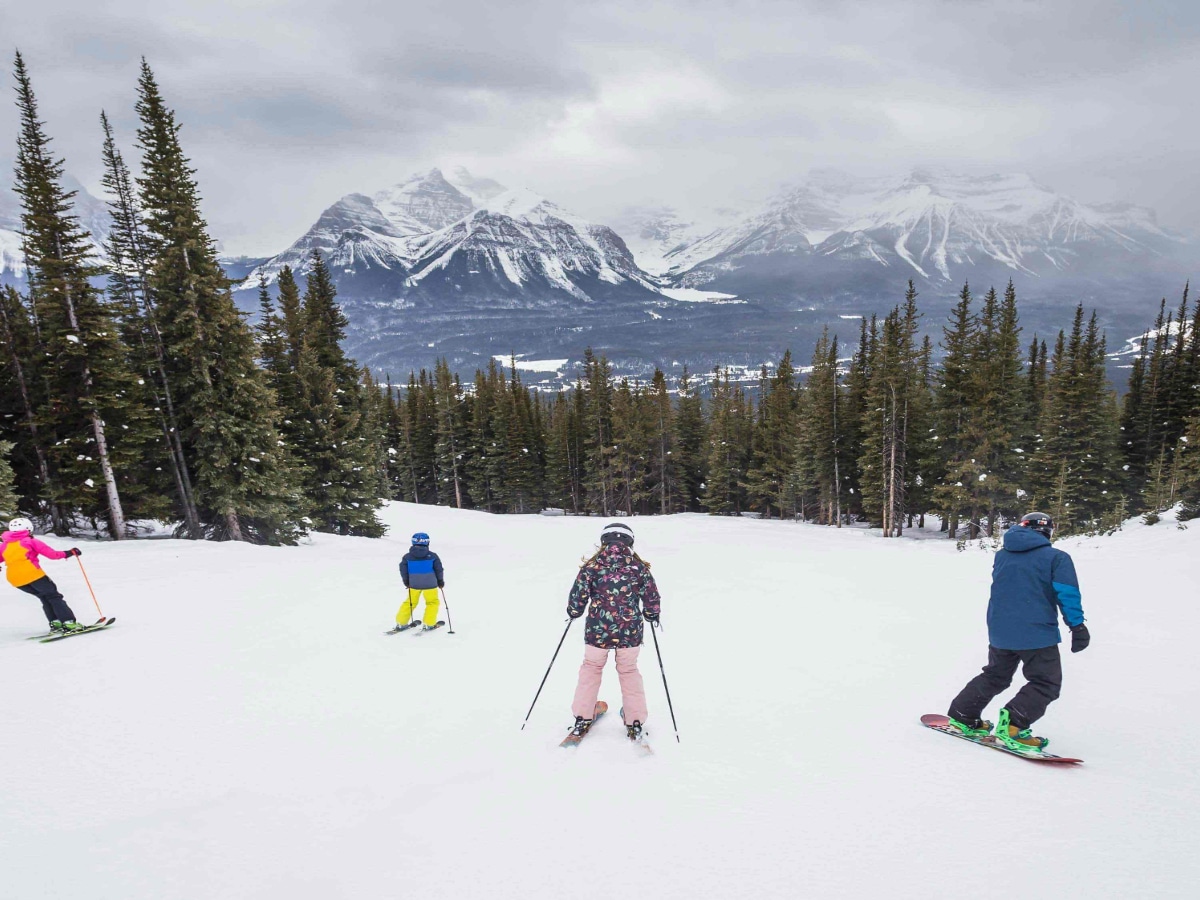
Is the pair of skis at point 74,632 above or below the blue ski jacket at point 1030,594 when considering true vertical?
below

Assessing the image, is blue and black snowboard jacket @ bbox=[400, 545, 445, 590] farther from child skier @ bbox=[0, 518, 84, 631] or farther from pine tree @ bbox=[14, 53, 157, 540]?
pine tree @ bbox=[14, 53, 157, 540]

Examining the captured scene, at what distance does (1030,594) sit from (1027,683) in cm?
92

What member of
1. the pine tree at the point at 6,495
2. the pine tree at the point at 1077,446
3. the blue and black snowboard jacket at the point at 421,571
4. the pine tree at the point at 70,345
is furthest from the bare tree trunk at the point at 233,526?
the pine tree at the point at 1077,446

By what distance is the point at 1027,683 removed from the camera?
17.8 feet

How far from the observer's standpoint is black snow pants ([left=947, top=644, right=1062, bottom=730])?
17.2 ft

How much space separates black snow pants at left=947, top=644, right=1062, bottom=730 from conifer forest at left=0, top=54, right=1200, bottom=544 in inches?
738

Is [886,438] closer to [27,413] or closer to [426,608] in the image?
[426,608]

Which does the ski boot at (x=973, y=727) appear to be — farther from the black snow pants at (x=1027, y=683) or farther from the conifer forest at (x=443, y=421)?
the conifer forest at (x=443, y=421)

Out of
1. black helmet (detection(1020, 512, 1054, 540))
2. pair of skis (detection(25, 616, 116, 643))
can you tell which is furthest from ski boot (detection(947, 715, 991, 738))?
pair of skis (detection(25, 616, 116, 643))

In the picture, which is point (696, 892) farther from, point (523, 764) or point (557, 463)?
point (557, 463)

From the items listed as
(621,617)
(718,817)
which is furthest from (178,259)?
(718,817)

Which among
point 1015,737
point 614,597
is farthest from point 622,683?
point 1015,737

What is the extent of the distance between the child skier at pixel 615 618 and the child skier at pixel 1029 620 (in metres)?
3.30

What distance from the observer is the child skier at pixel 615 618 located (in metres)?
5.43
